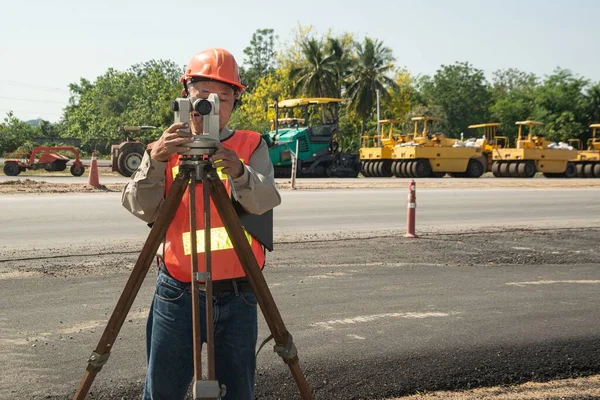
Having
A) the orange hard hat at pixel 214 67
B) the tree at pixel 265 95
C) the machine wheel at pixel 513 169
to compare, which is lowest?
the machine wheel at pixel 513 169

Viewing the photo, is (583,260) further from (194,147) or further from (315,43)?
(315,43)

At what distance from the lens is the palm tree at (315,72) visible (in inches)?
2707

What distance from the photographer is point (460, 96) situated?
94250 millimetres

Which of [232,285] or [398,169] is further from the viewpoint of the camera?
[398,169]

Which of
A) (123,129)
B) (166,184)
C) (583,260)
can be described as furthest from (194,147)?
(123,129)

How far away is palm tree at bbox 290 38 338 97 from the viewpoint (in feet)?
226

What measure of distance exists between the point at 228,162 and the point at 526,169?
36336 mm

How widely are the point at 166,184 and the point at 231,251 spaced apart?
1.16ft

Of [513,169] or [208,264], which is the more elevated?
[208,264]

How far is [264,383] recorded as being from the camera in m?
5.04

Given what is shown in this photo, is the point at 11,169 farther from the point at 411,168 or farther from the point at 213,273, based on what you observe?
the point at 213,273

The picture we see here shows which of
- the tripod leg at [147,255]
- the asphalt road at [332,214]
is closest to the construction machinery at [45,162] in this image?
the asphalt road at [332,214]

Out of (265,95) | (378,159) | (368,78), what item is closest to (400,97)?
(368,78)

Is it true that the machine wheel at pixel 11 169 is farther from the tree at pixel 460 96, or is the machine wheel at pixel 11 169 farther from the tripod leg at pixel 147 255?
the tree at pixel 460 96
